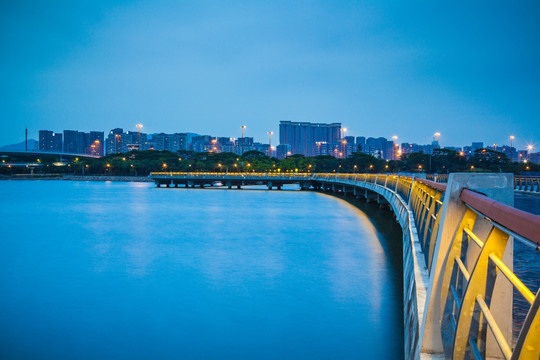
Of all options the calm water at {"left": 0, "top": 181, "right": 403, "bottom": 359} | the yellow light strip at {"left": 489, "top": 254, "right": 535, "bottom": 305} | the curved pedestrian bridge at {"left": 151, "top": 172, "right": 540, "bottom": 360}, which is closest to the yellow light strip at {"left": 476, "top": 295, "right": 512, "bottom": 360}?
the curved pedestrian bridge at {"left": 151, "top": 172, "right": 540, "bottom": 360}

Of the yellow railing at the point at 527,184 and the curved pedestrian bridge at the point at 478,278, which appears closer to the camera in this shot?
the curved pedestrian bridge at the point at 478,278

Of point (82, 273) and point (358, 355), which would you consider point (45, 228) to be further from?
point (358, 355)

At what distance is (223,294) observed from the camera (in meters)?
14.0

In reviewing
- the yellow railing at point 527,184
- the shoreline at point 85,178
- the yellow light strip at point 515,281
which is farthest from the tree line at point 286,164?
the yellow light strip at point 515,281

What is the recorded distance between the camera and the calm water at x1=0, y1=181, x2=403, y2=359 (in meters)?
9.87

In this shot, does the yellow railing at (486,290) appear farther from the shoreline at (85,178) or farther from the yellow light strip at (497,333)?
the shoreline at (85,178)

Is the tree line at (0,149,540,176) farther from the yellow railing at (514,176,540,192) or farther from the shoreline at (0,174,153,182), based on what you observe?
the yellow railing at (514,176,540,192)

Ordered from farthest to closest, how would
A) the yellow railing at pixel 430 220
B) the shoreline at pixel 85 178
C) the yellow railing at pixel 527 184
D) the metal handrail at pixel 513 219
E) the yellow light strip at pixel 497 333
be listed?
1. the shoreline at pixel 85 178
2. the yellow railing at pixel 527 184
3. the yellow railing at pixel 430 220
4. the yellow light strip at pixel 497 333
5. the metal handrail at pixel 513 219

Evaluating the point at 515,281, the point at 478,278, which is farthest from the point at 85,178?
the point at 515,281

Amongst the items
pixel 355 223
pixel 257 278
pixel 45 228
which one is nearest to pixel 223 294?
pixel 257 278

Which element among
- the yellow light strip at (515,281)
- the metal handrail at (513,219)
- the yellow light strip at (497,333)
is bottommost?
the yellow light strip at (497,333)

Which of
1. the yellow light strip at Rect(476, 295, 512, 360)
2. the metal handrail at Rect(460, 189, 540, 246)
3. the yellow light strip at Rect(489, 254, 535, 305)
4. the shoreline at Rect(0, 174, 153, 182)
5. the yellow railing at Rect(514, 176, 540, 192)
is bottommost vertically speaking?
the shoreline at Rect(0, 174, 153, 182)

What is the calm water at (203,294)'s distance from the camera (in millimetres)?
9867

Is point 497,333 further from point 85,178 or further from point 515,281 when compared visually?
point 85,178
